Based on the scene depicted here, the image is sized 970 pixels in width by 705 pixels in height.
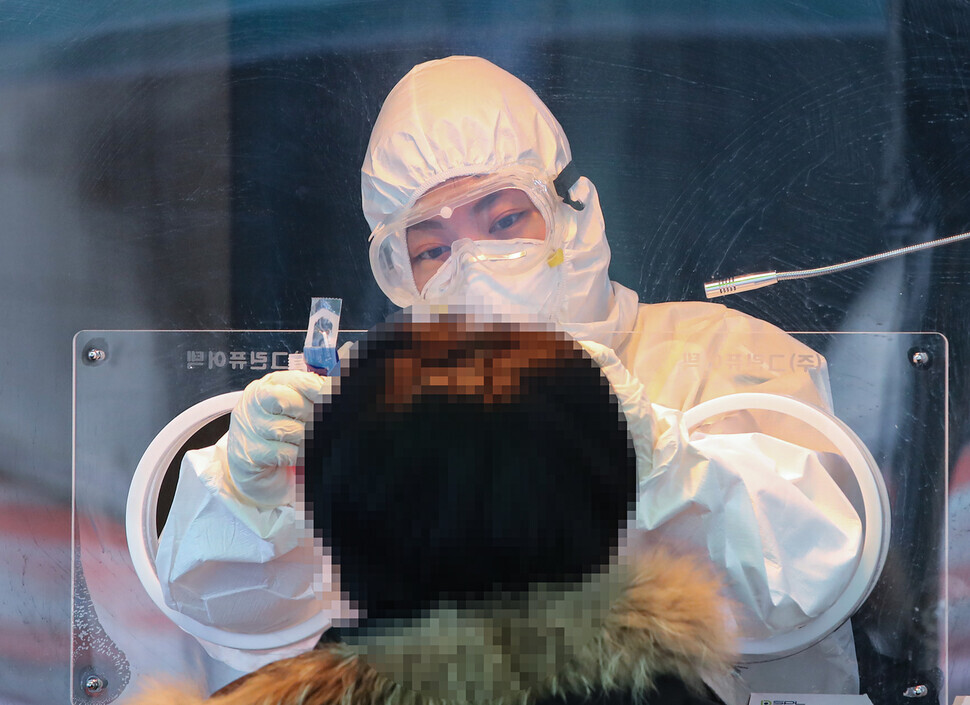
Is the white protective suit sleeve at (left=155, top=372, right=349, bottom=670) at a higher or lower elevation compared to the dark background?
lower

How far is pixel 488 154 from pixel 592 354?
399 mm

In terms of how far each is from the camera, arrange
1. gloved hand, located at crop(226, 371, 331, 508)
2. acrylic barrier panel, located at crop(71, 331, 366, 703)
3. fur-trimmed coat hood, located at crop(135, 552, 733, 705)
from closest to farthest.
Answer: fur-trimmed coat hood, located at crop(135, 552, 733, 705), gloved hand, located at crop(226, 371, 331, 508), acrylic barrier panel, located at crop(71, 331, 366, 703)

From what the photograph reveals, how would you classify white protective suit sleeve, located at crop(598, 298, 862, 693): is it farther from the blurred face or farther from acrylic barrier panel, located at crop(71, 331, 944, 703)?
the blurred face

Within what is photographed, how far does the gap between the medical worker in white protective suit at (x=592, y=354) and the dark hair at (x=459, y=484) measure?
0.30 meters

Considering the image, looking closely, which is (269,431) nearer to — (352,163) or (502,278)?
(502,278)

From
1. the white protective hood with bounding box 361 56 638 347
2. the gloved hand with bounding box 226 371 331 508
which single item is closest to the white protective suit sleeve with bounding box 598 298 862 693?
the white protective hood with bounding box 361 56 638 347

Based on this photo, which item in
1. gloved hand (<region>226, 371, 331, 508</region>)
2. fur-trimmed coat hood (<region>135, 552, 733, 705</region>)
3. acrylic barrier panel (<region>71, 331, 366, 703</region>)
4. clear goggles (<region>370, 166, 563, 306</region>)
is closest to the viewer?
fur-trimmed coat hood (<region>135, 552, 733, 705</region>)

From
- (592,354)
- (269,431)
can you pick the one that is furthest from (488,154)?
(269,431)

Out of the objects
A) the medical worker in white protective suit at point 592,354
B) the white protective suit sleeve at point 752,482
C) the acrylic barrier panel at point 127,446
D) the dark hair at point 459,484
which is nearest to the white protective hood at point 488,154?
the medical worker in white protective suit at point 592,354

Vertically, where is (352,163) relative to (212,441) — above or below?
above

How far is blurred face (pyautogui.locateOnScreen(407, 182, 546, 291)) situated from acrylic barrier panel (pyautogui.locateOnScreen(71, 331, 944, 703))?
21cm

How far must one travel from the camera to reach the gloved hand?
1.30 meters

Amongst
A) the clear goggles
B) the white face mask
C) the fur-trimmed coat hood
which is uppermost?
the clear goggles

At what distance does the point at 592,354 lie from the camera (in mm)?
1273
